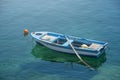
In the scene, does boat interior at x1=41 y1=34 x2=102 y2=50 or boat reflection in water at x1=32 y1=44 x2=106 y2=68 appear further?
boat interior at x1=41 y1=34 x2=102 y2=50

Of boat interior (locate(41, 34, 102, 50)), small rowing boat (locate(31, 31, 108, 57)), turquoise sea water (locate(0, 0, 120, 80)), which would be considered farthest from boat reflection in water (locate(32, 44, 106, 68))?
boat interior (locate(41, 34, 102, 50))

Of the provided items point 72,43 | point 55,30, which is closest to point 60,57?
point 72,43

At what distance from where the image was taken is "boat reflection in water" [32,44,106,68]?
41.0 metres

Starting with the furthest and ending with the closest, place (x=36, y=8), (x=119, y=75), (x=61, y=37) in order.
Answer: (x=36, y=8) → (x=61, y=37) → (x=119, y=75)

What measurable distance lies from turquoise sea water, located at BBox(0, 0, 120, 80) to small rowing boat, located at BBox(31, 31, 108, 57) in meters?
1.09

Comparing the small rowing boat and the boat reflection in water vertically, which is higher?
the small rowing boat

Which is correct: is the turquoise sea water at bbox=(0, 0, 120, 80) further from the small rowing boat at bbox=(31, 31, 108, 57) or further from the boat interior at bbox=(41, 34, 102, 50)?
the boat interior at bbox=(41, 34, 102, 50)

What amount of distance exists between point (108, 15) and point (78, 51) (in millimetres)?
16040

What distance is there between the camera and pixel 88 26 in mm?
51188

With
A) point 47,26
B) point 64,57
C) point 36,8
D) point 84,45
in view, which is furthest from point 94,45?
point 36,8

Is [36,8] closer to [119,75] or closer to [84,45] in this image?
[84,45]

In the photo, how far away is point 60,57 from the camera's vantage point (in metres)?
42.4

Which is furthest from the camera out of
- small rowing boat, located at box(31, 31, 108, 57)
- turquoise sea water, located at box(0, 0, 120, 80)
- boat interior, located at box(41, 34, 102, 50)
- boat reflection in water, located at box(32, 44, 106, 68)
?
boat interior, located at box(41, 34, 102, 50)

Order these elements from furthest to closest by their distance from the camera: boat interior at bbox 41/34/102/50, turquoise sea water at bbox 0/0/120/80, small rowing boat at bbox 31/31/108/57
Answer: boat interior at bbox 41/34/102/50 → small rowing boat at bbox 31/31/108/57 → turquoise sea water at bbox 0/0/120/80
